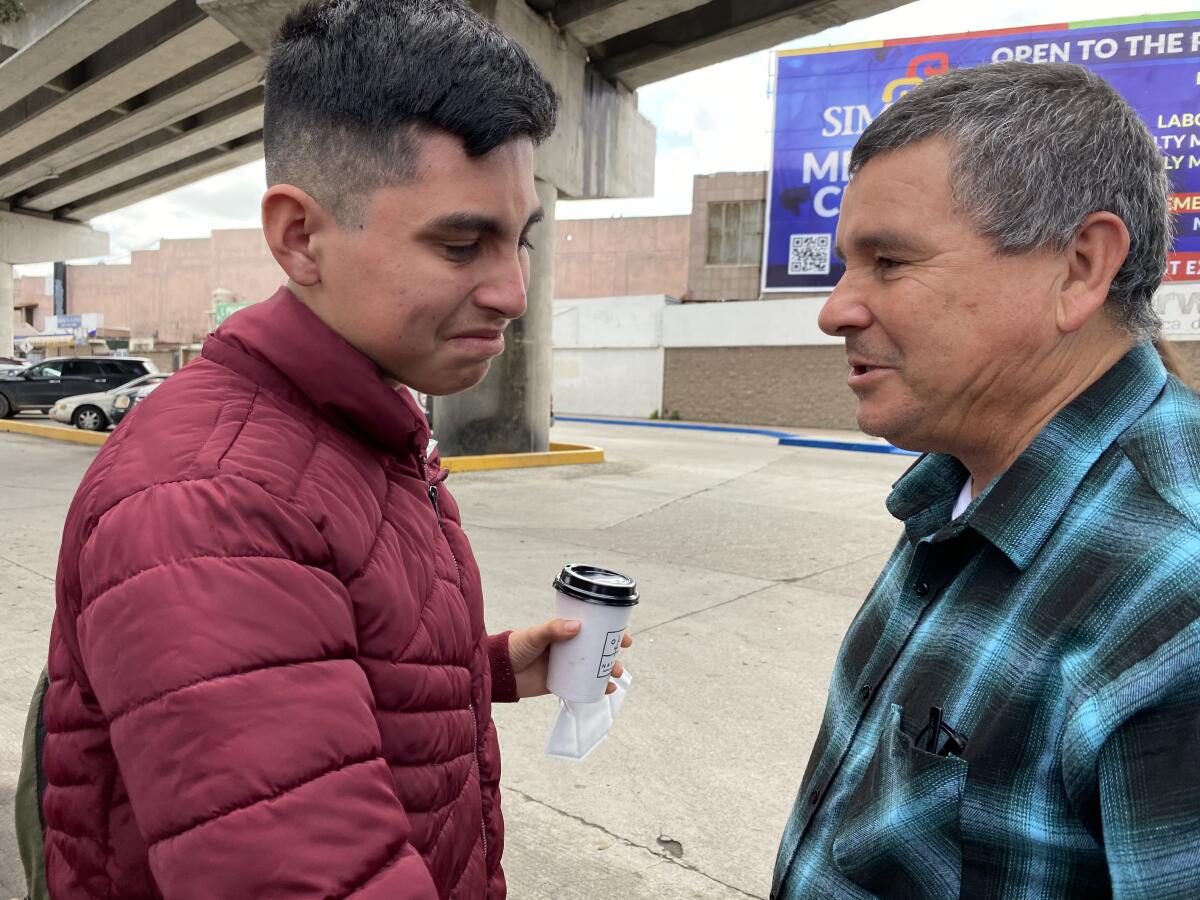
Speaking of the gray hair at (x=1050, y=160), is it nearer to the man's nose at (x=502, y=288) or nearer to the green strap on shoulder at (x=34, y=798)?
the man's nose at (x=502, y=288)

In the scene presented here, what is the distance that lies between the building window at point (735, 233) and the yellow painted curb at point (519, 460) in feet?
54.2

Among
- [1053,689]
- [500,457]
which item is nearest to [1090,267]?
[1053,689]

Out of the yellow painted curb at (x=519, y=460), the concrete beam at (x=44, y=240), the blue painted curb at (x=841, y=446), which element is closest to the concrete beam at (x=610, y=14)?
the yellow painted curb at (x=519, y=460)

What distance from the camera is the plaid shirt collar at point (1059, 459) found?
1137 millimetres

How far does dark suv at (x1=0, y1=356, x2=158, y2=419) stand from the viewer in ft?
64.1

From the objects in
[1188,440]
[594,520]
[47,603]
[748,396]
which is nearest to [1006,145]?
[1188,440]

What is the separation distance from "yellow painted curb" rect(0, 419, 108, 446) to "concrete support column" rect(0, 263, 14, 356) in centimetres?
1610

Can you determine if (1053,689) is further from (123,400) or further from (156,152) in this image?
(156,152)

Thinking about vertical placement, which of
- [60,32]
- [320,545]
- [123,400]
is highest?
[60,32]

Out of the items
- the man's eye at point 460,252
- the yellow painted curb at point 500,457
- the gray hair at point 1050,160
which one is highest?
the gray hair at point 1050,160

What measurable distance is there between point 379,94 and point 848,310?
2.43 ft

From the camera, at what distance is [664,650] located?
171 inches

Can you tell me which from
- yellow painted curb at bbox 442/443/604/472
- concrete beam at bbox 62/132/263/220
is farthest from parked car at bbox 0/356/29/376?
yellow painted curb at bbox 442/443/604/472

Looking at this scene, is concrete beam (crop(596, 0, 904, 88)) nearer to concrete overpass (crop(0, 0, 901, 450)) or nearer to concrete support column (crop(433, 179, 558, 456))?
concrete overpass (crop(0, 0, 901, 450))
